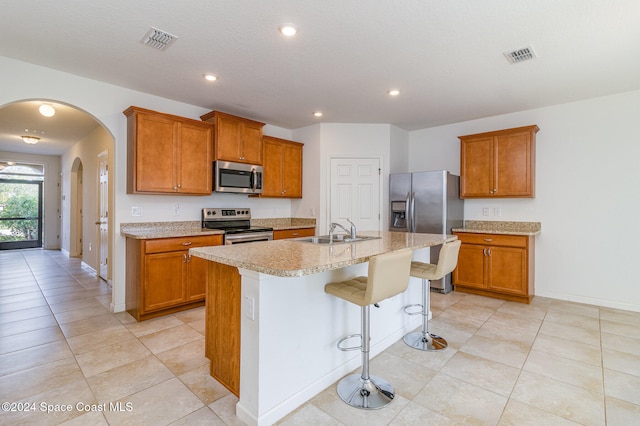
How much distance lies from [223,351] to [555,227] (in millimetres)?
4433

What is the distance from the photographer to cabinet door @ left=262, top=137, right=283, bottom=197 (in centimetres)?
488

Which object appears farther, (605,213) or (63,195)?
(63,195)

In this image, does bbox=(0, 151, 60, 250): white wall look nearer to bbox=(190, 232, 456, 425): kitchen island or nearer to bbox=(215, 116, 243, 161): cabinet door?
bbox=(215, 116, 243, 161): cabinet door

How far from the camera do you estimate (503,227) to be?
14.8 ft

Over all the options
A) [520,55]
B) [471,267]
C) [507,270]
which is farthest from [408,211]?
[520,55]

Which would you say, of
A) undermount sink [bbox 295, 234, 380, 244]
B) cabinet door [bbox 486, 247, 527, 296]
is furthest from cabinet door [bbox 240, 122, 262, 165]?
cabinet door [bbox 486, 247, 527, 296]

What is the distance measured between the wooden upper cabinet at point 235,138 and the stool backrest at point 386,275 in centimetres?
302

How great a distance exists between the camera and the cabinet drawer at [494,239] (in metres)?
3.90

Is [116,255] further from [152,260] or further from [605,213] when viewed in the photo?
[605,213]

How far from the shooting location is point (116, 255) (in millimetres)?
3561

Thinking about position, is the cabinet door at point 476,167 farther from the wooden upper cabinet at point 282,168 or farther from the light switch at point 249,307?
the light switch at point 249,307

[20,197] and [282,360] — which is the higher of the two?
[20,197]

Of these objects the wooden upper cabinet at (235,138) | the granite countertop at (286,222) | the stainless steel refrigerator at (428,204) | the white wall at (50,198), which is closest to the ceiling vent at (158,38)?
the wooden upper cabinet at (235,138)

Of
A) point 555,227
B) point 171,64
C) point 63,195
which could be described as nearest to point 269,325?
point 171,64
